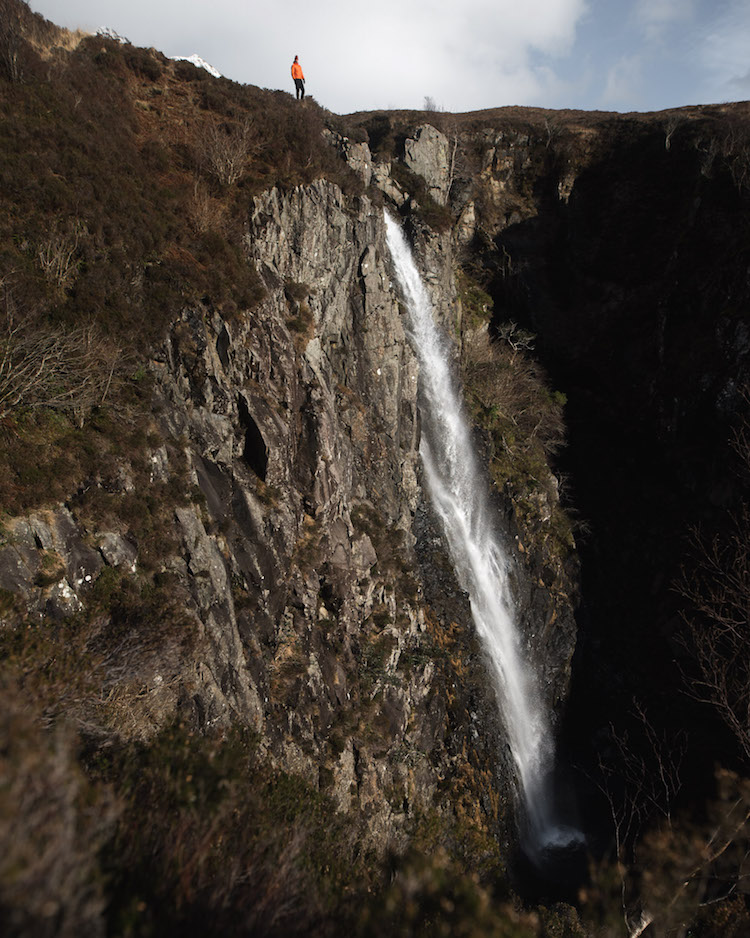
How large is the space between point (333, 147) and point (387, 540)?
20.8 meters

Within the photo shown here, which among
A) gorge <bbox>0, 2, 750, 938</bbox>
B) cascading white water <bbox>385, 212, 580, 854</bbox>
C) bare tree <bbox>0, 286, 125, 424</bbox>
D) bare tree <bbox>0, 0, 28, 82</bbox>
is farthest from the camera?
cascading white water <bbox>385, 212, 580, 854</bbox>

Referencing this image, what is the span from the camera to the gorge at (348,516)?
6590mm

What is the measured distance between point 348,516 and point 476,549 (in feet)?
35.1

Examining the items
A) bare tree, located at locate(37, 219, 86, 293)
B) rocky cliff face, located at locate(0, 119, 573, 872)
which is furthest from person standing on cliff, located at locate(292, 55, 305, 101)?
bare tree, located at locate(37, 219, 86, 293)

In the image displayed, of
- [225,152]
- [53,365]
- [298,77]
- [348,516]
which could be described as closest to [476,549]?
[348,516]

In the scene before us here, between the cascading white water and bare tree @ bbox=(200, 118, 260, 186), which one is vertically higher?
bare tree @ bbox=(200, 118, 260, 186)

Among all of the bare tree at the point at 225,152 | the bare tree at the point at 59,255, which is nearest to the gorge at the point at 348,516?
the bare tree at the point at 59,255

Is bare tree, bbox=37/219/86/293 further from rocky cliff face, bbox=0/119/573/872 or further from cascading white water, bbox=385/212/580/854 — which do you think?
cascading white water, bbox=385/212/580/854

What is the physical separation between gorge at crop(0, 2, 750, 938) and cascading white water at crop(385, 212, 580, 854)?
24cm

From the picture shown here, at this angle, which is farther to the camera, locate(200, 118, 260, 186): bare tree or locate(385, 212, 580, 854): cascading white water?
locate(385, 212, 580, 854): cascading white water

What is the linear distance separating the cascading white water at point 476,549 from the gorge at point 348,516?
243 mm

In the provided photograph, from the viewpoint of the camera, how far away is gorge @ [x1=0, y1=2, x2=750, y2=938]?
21.6 feet

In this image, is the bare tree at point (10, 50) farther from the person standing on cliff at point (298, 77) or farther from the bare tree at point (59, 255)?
the person standing on cliff at point (298, 77)

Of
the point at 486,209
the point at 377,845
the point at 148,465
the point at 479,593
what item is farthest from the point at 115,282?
the point at 486,209
